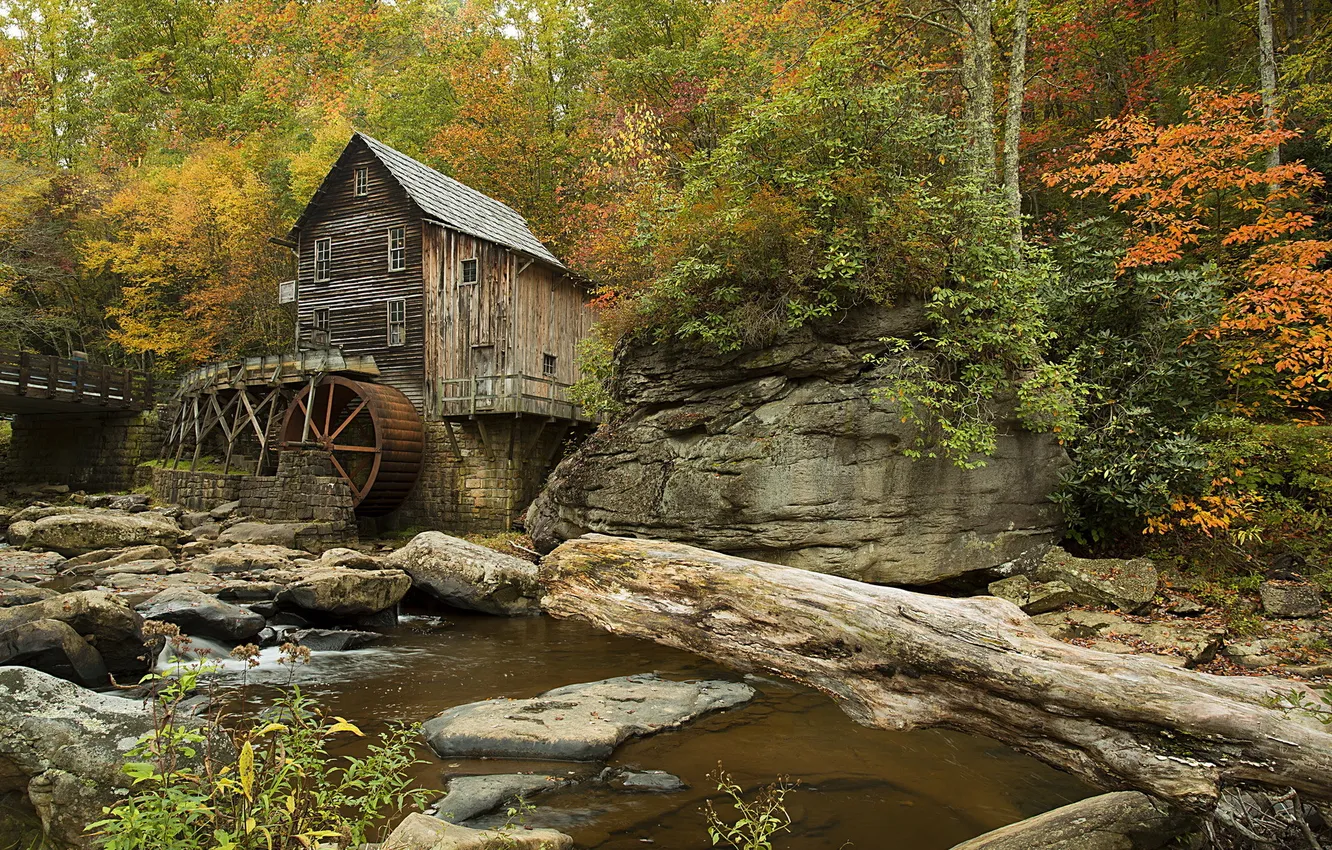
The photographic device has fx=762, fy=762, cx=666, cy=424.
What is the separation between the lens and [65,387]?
2389 cm

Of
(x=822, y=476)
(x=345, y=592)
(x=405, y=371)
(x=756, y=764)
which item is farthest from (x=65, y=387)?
(x=756, y=764)

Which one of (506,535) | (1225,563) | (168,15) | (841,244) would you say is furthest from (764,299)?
(168,15)

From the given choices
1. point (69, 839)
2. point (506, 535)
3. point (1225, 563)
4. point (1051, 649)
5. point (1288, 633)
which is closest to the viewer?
point (69, 839)

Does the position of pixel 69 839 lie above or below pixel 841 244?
below

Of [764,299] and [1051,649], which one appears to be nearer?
[1051,649]

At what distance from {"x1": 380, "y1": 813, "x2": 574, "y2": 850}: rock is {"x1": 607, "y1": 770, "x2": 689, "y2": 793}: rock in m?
1.42

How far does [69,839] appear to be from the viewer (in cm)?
319

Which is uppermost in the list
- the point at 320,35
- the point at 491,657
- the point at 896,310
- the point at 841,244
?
the point at 320,35

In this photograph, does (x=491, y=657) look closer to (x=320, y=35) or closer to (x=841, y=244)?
(x=841, y=244)

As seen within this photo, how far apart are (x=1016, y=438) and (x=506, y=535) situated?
38.3 feet

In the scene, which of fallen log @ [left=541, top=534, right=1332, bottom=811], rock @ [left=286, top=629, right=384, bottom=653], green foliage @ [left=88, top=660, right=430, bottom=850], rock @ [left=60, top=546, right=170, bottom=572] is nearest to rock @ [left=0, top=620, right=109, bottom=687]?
rock @ [left=286, top=629, right=384, bottom=653]

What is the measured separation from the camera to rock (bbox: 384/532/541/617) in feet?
35.4

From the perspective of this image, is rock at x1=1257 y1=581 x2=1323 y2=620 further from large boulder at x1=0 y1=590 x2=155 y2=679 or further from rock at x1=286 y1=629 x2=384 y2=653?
large boulder at x1=0 y1=590 x2=155 y2=679

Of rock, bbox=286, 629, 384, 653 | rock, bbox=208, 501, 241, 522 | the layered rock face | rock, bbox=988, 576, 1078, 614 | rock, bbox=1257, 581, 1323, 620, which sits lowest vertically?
rock, bbox=286, 629, 384, 653
